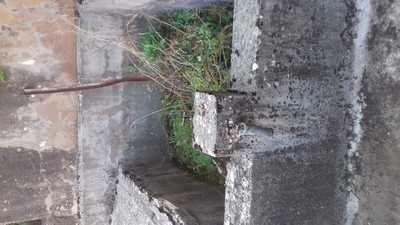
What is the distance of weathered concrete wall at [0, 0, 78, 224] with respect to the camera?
3979mm

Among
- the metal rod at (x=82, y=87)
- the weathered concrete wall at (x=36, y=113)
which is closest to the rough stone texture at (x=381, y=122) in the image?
the metal rod at (x=82, y=87)

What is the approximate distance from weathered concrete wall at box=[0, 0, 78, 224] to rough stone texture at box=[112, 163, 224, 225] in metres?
0.60

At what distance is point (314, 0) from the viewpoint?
2.60m

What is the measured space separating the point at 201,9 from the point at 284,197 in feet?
6.97

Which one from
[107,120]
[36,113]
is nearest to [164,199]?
[107,120]

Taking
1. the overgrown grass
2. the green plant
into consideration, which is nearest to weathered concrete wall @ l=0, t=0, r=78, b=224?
the green plant

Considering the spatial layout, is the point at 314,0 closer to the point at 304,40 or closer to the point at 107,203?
the point at 304,40

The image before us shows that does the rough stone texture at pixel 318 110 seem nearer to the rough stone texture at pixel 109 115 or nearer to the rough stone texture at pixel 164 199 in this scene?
→ the rough stone texture at pixel 164 199

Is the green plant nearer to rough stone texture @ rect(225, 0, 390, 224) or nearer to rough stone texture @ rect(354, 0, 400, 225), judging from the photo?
rough stone texture @ rect(225, 0, 390, 224)

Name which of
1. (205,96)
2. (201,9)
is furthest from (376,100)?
(201,9)

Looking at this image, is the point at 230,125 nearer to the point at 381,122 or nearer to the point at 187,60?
the point at 381,122

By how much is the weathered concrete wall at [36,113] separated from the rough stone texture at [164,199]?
599mm

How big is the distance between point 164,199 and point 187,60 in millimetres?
1292

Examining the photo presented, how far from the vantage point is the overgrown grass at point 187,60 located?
380 centimetres
